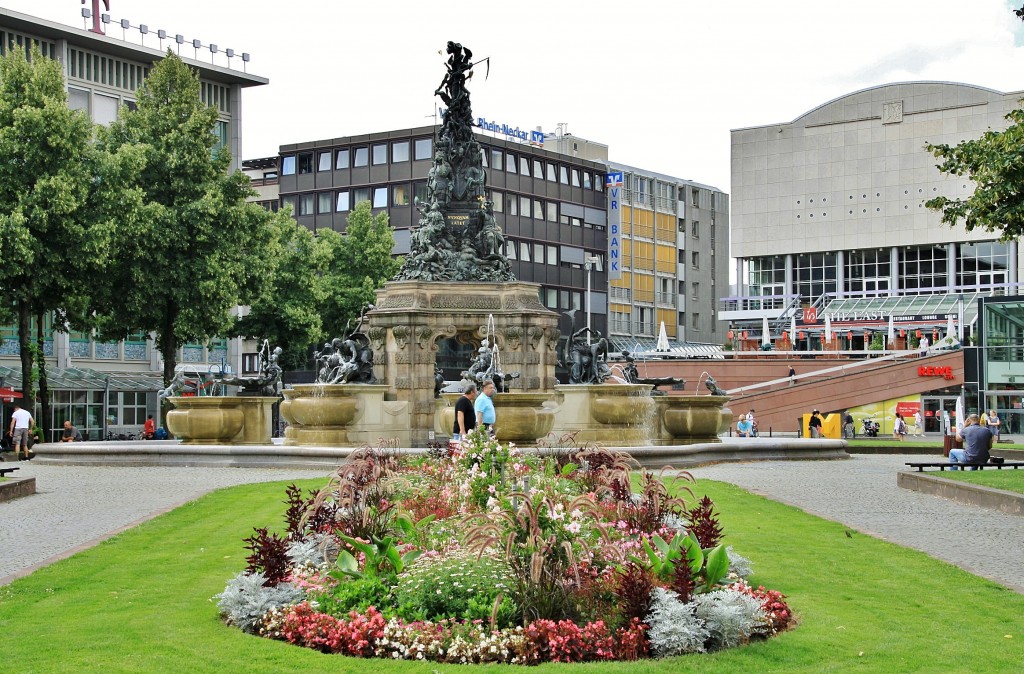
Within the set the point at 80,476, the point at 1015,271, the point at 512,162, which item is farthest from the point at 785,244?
the point at 80,476

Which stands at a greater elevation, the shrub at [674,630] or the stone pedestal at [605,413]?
the stone pedestal at [605,413]

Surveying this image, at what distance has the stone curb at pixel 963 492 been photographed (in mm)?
21500

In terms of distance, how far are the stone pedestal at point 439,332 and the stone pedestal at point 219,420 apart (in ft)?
11.0

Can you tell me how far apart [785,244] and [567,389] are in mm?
83340

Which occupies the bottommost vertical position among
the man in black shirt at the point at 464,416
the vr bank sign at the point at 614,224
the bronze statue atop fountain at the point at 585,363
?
the man in black shirt at the point at 464,416

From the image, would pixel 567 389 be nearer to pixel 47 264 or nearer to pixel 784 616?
pixel 47 264

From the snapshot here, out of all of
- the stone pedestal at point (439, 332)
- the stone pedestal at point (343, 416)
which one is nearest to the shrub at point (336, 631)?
the stone pedestal at point (343, 416)

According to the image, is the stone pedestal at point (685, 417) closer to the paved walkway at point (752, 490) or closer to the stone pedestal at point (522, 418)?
the paved walkway at point (752, 490)

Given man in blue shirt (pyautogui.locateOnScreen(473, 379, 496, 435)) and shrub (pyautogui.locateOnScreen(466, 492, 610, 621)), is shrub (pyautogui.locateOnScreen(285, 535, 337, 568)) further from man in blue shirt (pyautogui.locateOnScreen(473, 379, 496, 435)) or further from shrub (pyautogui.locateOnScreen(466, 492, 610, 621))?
man in blue shirt (pyautogui.locateOnScreen(473, 379, 496, 435))

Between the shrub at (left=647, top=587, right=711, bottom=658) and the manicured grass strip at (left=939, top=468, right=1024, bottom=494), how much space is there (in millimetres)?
13912

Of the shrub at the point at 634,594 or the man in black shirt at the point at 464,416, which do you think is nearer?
the shrub at the point at 634,594

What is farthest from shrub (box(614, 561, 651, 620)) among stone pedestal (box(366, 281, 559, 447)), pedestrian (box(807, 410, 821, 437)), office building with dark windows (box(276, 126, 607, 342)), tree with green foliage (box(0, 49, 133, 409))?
office building with dark windows (box(276, 126, 607, 342))

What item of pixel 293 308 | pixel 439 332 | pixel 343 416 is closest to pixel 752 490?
pixel 343 416

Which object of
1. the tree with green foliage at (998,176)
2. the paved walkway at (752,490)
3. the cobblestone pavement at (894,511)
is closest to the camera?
the cobblestone pavement at (894,511)
